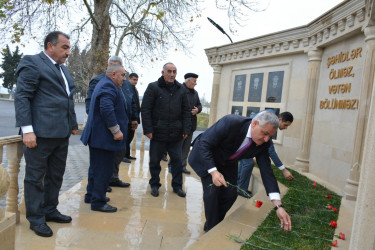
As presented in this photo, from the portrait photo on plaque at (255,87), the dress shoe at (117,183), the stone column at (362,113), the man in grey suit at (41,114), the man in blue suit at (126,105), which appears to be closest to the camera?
the man in grey suit at (41,114)

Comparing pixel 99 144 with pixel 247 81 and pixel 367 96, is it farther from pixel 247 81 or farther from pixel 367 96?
pixel 247 81

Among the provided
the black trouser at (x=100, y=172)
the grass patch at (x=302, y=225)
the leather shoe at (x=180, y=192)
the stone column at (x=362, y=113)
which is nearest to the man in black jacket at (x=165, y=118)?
the leather shoe at (x=180, y=192)

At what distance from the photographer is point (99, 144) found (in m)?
3.83

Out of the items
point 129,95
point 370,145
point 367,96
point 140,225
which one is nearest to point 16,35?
point 129,95

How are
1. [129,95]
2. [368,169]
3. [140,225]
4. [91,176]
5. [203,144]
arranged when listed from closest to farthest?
[368,169], [203,144], [140,225], [91,176], [129,95]

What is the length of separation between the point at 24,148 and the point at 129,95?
8.04 feet

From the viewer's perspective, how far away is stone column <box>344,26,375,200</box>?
4.36 metres

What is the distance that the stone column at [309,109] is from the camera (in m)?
6.47

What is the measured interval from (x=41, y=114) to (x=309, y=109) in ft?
17.3

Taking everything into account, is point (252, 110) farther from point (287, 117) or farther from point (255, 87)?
point (287, 117)

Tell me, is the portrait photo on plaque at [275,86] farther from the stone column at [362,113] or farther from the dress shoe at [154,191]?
the dress shoe at [154,191]

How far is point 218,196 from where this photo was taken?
3549 millimetres

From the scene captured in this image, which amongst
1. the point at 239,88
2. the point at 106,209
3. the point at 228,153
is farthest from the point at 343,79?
the point at 106,209

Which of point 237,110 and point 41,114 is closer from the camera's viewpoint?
point 41,114
